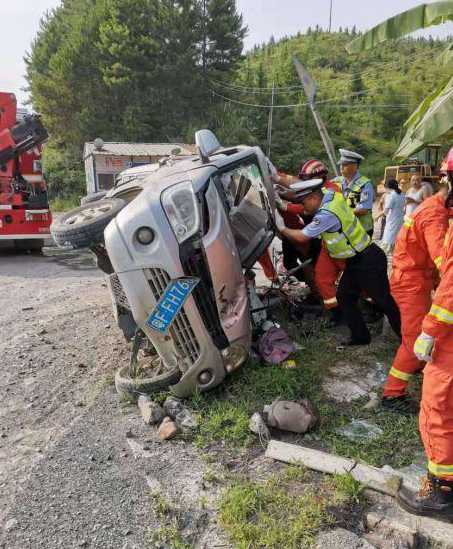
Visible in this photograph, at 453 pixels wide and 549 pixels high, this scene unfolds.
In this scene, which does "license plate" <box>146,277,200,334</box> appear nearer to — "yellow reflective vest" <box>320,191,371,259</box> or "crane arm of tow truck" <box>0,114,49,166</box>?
"yellow reflective vest" <box>320,191,371,259</box>

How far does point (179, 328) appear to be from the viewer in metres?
3.11

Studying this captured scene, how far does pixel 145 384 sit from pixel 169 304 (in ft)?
1.94

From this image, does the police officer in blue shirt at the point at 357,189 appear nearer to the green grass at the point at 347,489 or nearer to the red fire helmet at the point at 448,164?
the red fire helmet at the point at 448,164

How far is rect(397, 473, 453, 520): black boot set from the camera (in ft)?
7.34

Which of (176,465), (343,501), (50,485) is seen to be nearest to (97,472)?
(50,485)

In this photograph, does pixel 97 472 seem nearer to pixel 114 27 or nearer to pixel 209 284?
pixel 209 284

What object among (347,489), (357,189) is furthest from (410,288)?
(357,189)

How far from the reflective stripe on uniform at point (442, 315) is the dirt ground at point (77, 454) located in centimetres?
141

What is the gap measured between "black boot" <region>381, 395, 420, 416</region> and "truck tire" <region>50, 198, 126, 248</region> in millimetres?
2316

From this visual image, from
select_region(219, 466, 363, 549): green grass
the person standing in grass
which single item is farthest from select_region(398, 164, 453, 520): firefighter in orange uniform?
the person standing in grass

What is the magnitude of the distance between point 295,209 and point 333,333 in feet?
4.29

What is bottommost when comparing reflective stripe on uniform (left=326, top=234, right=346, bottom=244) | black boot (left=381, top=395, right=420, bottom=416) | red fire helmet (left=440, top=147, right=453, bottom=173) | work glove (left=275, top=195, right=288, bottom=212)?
black boot (left=381, top=395, right=420, bottom=416)

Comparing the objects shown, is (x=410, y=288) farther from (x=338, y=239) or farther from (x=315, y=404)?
(x=315, y=404)

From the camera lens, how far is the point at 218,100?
33.5 m
